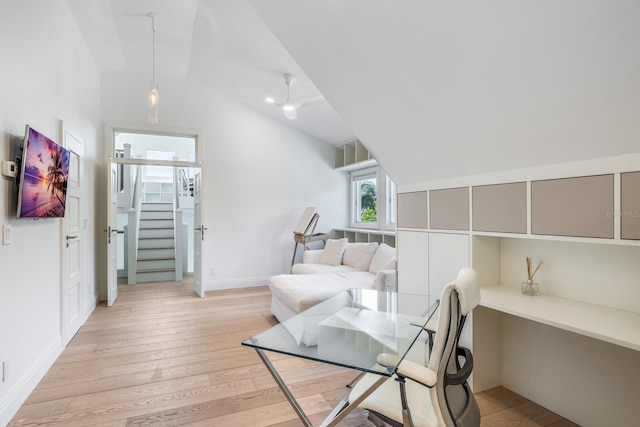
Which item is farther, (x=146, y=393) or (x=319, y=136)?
(x=319, y=136)

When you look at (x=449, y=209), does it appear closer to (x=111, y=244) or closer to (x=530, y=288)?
(x=530, y=288)

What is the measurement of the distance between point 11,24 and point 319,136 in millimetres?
4231

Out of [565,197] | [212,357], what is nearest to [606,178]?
[565,197]

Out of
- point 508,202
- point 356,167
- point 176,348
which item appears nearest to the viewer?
point 508,202

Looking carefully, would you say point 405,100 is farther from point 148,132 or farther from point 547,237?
point 148,132

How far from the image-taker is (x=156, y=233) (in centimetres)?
675

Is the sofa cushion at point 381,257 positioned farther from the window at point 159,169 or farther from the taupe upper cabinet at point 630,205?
the window at point 159,169

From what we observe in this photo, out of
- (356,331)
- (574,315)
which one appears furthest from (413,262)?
(574,315)

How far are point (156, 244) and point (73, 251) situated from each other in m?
3.33

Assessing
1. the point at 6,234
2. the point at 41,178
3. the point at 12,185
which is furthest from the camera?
the point at 41,178

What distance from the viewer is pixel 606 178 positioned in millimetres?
1440

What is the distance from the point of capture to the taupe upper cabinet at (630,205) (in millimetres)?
1341

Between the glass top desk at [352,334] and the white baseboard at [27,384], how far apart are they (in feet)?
5.14

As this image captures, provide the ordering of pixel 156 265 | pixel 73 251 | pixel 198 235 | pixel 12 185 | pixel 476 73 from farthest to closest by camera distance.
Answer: pixel 156 265, pixel 198 235, pixel 73 251, pixel 12 185, pixel 476 73
